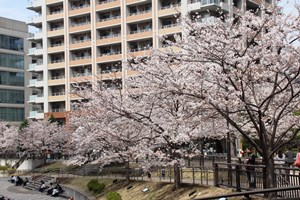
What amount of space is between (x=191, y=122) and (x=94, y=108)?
11631 mm

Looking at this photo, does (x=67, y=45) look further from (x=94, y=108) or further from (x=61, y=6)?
(x=94, y=108)

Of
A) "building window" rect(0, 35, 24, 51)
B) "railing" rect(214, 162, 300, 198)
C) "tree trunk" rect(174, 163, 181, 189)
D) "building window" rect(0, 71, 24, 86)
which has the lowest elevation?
"tree trunk" rect(174, 163, 181, 189)

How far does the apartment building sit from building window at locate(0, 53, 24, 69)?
35.4 ft

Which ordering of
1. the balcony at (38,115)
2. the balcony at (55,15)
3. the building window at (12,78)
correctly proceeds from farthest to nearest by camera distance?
1. the building window at (12,78)
2. the balcony at (38,115)
3. the balcony at (55,15)

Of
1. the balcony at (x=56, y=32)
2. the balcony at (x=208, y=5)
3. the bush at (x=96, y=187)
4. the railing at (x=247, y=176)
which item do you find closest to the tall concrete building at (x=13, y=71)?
the balcony at (x=56, y=32)

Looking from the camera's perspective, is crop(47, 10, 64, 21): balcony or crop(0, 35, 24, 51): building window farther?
crop(0, 35, 24, 51): building window

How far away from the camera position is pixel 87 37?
66562mm

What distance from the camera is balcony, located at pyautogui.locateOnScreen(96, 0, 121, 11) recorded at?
62188 millimetres

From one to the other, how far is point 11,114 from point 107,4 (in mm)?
30733

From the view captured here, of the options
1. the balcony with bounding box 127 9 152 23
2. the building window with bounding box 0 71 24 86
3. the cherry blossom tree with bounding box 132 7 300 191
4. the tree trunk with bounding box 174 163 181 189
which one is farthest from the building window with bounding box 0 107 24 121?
the cherry blossom tree with bounding box 132 7 300 191

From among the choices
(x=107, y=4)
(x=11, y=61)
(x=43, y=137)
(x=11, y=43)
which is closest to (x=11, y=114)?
(x=11, y=61)

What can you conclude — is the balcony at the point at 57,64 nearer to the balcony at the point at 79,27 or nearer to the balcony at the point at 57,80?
the balcony at the point at 57,80

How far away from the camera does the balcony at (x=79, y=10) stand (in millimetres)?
65394

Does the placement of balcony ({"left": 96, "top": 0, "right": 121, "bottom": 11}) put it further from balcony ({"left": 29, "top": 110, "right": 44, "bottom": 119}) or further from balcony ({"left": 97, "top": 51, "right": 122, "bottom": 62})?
balcony ({"left": 29, "top": 110, "right": 44, "bottom": 119})
